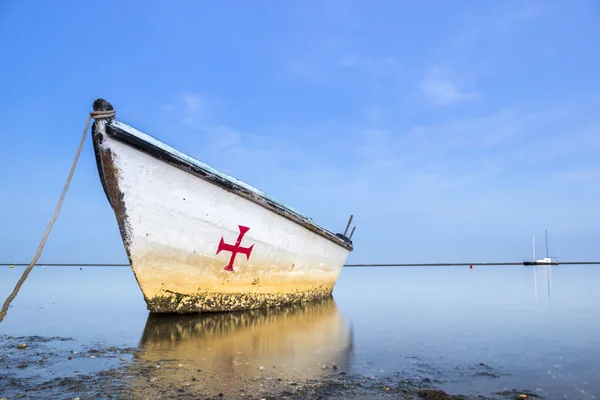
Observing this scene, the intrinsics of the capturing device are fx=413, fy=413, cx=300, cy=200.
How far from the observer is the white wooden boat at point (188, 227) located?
20.3 ft

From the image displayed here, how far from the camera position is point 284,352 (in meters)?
5.05

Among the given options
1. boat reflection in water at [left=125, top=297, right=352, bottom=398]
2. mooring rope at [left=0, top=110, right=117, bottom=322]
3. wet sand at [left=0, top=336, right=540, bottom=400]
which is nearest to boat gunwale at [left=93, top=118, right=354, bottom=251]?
mooring rope at [left=0, top=110, right=117, bottom=322]

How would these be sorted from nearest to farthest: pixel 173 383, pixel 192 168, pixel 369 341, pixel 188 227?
1. pixel 173 383
2. pixel 369 341
3. pixel 192 168
4. pixel 188 227

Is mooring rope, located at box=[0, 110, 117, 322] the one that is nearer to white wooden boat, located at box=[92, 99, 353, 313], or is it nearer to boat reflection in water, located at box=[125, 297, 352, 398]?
white wooden boat, located at box=[92, 99, 353, 313]

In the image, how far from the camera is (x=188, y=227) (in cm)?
677

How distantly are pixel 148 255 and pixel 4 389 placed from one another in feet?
10.7

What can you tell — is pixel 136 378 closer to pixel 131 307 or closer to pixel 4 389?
pixel 4 389

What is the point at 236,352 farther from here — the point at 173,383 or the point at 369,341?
the point at 369,341

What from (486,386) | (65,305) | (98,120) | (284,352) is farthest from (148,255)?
(65,305)

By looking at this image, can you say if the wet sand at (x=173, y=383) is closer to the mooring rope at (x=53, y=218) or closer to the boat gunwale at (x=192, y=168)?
the mooring rope at (x=53, y=218)

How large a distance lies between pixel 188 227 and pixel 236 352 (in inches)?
99.4

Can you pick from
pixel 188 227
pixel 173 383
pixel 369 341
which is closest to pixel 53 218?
pixel 188 227

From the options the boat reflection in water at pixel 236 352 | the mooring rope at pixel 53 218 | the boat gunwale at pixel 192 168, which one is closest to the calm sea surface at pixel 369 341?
the boat reflection in water at pixel 236 352

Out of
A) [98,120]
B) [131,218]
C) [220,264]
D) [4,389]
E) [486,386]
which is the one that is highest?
[98,120]
